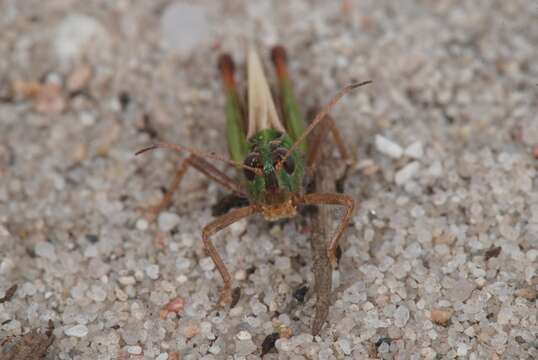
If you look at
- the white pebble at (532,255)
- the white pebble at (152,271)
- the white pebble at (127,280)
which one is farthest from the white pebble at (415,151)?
the white pebble at (127,280)

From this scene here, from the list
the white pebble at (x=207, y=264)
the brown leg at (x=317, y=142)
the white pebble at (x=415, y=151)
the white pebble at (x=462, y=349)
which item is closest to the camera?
the white pebble at (x=462, y=349)

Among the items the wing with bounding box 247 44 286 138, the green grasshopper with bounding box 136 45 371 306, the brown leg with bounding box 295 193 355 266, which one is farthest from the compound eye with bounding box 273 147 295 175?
the wing with bounding box 247 44 286 138

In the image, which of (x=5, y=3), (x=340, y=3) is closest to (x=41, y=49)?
(x=5, y=3)

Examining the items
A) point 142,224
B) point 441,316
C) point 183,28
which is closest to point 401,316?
point 441,316

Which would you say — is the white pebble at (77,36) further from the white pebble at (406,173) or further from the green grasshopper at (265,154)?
the white pebble at (406,173)

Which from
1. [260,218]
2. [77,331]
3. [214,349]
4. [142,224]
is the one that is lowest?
[214,349]

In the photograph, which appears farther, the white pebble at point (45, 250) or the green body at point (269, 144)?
the white pebble at point (45, 250)

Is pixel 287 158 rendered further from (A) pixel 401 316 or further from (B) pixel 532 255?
(B) pixel 532 255
